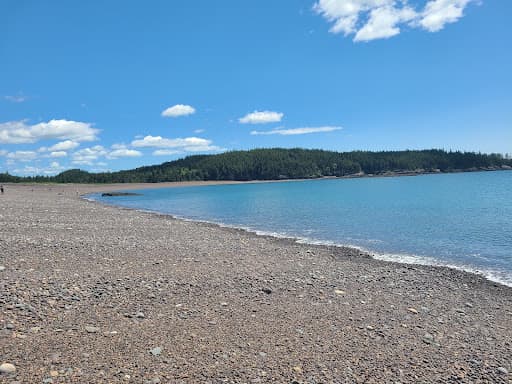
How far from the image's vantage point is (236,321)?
24.0 feet

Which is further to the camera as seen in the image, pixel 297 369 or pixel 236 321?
pixel 236 321

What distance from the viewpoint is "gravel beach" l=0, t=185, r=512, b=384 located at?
5398 millimetres

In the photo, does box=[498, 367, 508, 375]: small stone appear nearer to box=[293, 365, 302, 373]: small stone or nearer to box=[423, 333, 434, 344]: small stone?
box=[423, 333, 434, 344]: small stone

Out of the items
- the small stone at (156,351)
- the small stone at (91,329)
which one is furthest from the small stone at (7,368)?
the small stone at (156,351)

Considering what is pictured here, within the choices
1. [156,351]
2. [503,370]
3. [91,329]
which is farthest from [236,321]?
[503,370]

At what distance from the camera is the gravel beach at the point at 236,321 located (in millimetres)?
5398

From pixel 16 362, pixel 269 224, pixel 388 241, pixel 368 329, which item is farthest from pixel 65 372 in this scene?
pixel 269 224

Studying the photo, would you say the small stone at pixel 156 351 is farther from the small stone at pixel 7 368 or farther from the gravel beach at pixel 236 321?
the small stone at pixel 7 368

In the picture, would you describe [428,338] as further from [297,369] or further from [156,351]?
[156,351]

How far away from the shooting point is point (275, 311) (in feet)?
26.3

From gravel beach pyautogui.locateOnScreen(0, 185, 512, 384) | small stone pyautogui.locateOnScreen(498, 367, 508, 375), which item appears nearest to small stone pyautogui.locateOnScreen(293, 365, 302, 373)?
gravel beach pyautogui.locateOnScreen(0, 185, 512, 384)

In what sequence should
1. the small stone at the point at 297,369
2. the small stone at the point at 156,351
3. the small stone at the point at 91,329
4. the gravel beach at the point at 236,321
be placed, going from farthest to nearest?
the small stone at the point at 91,329
the small stone at the point at 156,351
the small stone at the point at 297,369
the gravel beach at the point at 236,321

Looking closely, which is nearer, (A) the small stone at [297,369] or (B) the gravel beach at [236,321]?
(B) the gravel beach at [236,321]

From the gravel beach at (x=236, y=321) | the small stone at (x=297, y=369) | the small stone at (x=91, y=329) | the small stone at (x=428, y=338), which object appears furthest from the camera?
the small stone at (x=428, y=338)
